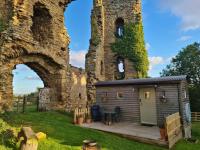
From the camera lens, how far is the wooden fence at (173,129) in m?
11.1

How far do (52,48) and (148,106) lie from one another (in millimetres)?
8344

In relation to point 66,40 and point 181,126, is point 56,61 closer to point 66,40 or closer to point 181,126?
point 66,40

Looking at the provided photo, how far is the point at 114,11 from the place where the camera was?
3027cm

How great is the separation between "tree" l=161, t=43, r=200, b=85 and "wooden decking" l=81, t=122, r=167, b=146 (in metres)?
27.8

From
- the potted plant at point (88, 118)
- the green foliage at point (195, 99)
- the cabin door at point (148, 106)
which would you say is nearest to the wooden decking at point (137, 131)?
the cabin door at point (148, 106)

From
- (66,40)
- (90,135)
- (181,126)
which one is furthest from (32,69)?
(181,126)

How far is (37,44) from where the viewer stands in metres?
16.8

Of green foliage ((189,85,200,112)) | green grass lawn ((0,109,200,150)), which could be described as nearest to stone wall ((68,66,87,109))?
green grass lawn ((0,109,200,150))

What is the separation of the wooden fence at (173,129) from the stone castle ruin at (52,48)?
921 cm

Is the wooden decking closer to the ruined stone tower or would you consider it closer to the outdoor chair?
the outdoor chair

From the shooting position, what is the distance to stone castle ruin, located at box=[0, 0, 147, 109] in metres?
15.2

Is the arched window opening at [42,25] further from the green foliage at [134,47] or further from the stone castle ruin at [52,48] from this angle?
the green foliage at [134,47]

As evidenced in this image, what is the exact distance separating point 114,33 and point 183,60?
54.7 feet

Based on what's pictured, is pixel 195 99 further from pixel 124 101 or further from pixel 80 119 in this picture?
pixel 80 119
